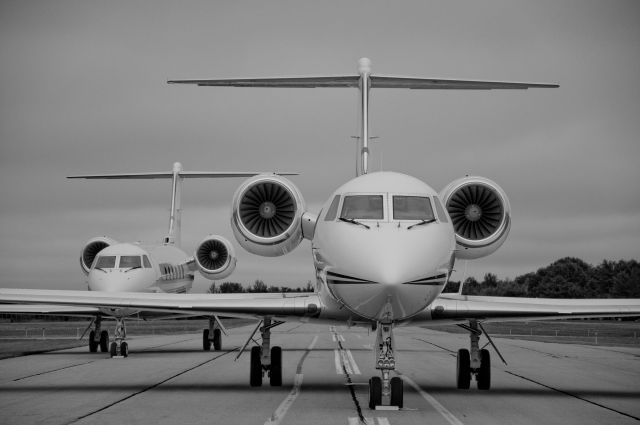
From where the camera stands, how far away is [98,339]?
29344mm

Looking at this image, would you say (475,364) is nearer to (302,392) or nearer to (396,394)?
(302,392)

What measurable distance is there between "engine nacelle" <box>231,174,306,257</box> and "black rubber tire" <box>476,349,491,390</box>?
429cm

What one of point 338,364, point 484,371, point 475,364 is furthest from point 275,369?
point 338,364

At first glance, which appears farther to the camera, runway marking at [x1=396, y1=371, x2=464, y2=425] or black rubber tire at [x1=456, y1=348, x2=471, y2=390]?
black rubber tire at [x1=456, y1=348, x2=471, y2=390]

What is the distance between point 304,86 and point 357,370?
24.7 feet

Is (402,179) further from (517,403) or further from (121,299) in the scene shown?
(121,299)

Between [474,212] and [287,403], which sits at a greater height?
[474,212]

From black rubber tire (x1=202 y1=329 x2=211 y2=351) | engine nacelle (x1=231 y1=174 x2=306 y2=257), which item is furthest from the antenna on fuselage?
black rubber tire (x1=202 y1=329 x2=211 y2=351)

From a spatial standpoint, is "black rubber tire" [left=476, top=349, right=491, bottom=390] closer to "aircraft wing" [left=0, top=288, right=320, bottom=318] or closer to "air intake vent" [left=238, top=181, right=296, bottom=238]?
"aircraft wing" [left=0, top=288, right=320, bottom=318]

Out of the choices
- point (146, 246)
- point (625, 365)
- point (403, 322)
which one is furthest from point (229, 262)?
point (403, 322)

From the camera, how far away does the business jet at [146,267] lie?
27.4 m

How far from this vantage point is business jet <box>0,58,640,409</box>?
12438 mm

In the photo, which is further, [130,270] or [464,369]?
[130,270]

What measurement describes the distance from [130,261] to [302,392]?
14.1 metres
